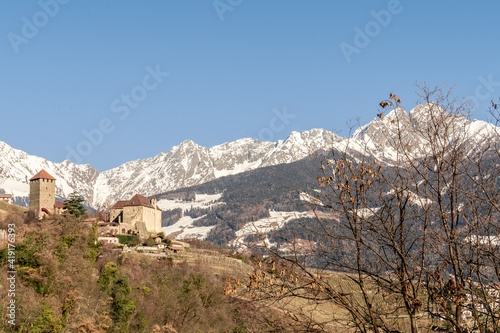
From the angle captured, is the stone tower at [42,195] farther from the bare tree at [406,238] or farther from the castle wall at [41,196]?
the bare tree at [406,238]

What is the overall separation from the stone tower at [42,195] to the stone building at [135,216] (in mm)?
18298

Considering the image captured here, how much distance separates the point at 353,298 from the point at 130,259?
6884 cm

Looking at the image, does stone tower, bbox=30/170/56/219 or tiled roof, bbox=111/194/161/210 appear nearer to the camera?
stone tower, bbox=30/170/56/219

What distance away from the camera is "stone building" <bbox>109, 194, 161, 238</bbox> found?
104675 millimetres

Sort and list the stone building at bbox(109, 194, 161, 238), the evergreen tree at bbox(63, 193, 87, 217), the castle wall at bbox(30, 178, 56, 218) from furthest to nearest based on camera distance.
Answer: the stone building at bbox(109, 194, 161, 238), the castle wall at bbox(30, 178, 56, 218), the evergreen tree at bbox(63, 193, 87, 217)

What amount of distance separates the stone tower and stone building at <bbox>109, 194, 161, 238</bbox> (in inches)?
720

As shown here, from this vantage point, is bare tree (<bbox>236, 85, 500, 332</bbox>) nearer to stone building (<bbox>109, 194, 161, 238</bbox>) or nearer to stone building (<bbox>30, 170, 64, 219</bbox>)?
stone building (<bbox>30, 170, 64, 219</bbox>)

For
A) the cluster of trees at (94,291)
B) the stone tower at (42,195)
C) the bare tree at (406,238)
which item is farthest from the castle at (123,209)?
the bare tree at (406,238)

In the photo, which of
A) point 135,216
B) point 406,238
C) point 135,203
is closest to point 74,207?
point 135,216

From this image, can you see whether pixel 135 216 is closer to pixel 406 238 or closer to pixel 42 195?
pixel 42 195

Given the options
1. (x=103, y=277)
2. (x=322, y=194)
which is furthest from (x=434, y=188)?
(x=103, y=277)

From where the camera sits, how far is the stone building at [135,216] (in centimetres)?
10468

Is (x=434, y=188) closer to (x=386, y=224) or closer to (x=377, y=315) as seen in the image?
(x=386, y=224)

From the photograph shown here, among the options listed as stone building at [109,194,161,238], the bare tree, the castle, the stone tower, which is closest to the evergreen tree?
the stone tower
